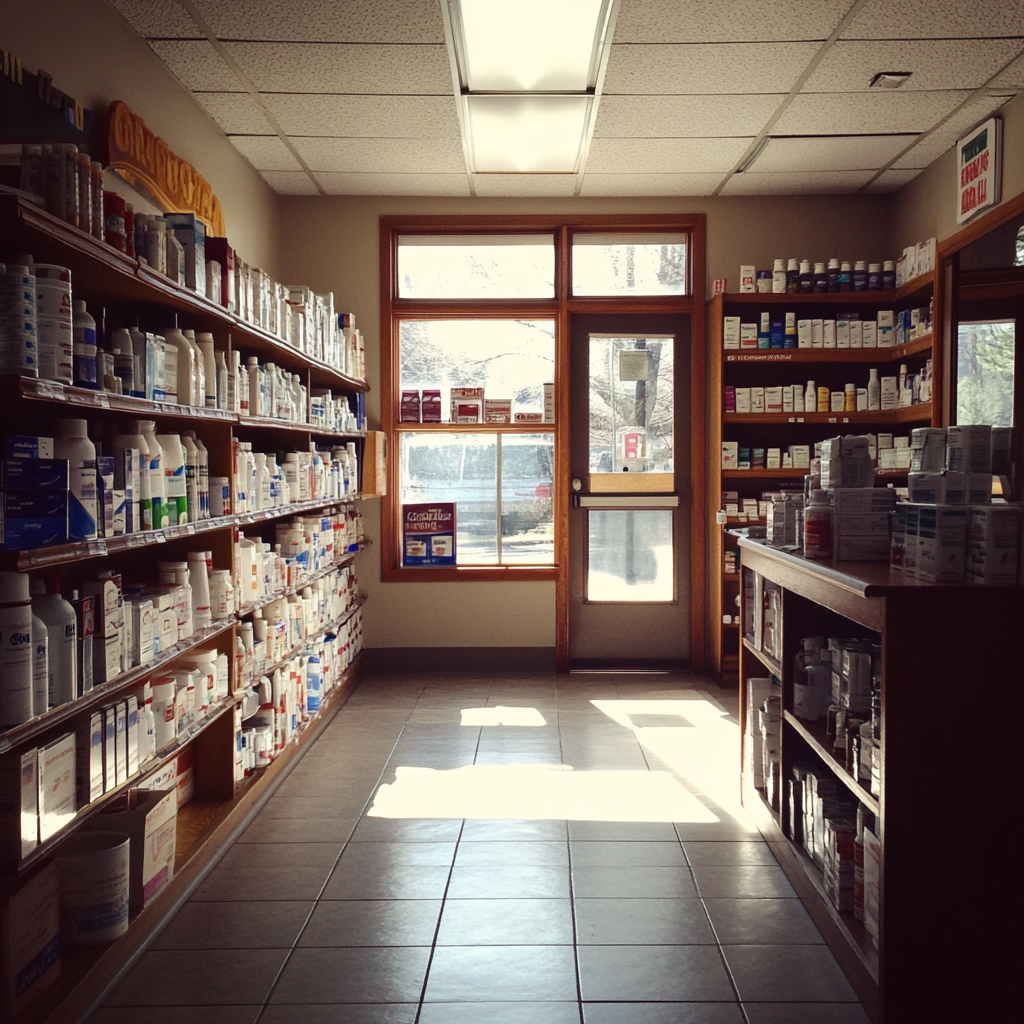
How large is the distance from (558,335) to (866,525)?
4.16 metres

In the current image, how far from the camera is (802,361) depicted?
6.34 m

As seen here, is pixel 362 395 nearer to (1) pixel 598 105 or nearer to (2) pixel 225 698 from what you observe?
(1) pixel 598 105

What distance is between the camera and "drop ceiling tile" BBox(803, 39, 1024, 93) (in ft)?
13.7

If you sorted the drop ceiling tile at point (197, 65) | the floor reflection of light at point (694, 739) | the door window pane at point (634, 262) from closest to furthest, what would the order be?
the drop ceiling tile at point (197, 65) → the floor reflection of light at point (694, 739) → the door window pane at point (634, 262)

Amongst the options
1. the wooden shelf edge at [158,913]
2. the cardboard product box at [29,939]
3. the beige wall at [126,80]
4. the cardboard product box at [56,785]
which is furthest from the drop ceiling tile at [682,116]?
the cardboard product box at [29,939]

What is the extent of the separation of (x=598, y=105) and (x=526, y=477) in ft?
9.13

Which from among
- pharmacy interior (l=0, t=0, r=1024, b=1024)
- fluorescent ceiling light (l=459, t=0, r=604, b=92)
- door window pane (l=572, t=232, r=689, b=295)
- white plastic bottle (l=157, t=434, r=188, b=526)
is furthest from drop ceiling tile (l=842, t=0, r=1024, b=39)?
white plastic bottle (l=157, t=434, r=188, b=526)

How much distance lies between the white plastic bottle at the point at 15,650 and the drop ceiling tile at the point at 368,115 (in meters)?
3.50

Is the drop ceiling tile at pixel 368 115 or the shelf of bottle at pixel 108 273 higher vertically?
the drop ceiling tile at pixel 368 115

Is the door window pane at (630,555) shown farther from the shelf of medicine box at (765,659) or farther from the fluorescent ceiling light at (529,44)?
the fluorescent ceiling light at (529,44)

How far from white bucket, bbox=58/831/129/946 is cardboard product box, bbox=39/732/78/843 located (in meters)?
0.22

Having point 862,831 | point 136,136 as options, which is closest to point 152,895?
point 862,831

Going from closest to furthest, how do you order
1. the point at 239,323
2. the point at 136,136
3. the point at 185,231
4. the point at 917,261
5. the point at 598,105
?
the point at 185,231 < the point at 239,323 < the point at 136,136 < the point at 598,105 < the point at 917,261

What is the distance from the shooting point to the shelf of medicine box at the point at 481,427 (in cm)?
674
